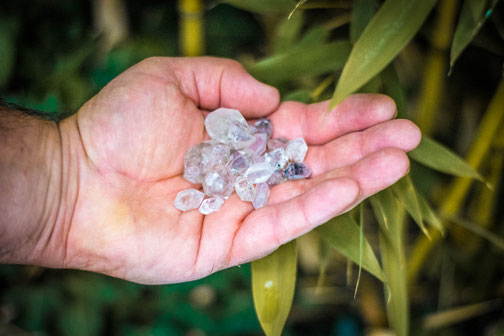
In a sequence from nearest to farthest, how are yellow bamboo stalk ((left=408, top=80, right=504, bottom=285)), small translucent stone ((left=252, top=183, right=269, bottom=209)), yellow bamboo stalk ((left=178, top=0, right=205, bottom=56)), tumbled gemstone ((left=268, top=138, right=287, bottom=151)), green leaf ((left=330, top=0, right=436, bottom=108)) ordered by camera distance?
1. green leaf ((left=330, top=0, right=436, bottom=108))
2. small translucent stone ((left=252, top=183, right=269, bottom=209))
3. tumbled gemstone ((left=268, top=138, right=287, bottom=151))
4. yellow bamboo stalk ((left=408, top=80, right=504, bottom=285))
5. yellow bamboo stalk ((left=178, top=0, right=205, bottom=56))

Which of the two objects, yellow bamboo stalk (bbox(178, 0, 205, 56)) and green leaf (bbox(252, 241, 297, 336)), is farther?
yellow bamboo stalk (bbox(178, 0, 205, 56))

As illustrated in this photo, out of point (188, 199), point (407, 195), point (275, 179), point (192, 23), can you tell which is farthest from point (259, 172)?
point (192, 23)

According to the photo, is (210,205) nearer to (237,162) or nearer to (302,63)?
(237,162)

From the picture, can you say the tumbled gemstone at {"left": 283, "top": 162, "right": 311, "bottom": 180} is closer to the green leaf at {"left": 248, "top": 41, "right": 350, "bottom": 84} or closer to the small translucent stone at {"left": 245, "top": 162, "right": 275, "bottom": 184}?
the small translucent stone at {"left": 245, "top": 162, "right": 275, "bottom": 184}

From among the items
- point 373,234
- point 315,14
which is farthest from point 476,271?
point 315,14

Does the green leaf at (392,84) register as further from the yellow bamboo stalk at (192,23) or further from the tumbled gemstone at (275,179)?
the yellow bamboo stalk at (192,23)

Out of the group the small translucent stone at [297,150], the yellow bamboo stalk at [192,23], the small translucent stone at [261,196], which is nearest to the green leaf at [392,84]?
the small translucent stone at [297,150]

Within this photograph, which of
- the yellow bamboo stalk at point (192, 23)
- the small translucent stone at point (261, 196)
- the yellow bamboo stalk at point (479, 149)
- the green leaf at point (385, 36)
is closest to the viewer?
the green leaf at point (385, 36)

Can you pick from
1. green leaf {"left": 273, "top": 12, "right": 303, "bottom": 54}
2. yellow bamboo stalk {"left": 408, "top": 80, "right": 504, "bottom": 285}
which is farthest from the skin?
yellow bamboo stalk {"left": 408, "top": 80, "right": 504, "bottom": 285}
